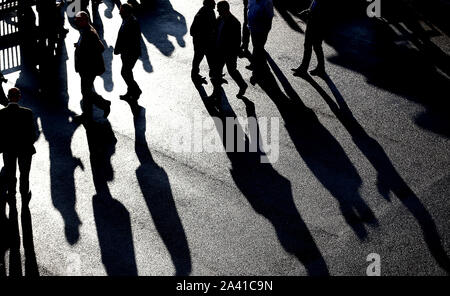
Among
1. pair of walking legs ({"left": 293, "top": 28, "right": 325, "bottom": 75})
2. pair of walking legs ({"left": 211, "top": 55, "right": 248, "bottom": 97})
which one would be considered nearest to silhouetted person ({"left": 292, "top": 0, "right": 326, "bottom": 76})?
pair of walking legs ({"left": 293, "top": 28, "right": 325, "bottom": 75})

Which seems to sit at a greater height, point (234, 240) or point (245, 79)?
point (245, 79)

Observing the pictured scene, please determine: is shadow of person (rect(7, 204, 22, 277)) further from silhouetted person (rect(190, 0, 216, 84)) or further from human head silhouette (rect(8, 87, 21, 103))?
silhouetted person (rect(190, 0, 216, 84))

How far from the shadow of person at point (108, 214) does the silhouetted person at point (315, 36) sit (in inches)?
173

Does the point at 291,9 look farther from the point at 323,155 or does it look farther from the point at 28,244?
the point at 28,244

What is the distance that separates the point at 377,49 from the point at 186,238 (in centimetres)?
763

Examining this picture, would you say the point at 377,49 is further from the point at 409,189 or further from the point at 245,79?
the point at 409,189

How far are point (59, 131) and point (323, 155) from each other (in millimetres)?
Answer: 4637

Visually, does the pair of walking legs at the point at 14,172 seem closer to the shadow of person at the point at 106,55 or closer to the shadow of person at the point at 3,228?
the shadow of person at the point at 3,228

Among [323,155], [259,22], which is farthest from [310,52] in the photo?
[323,155]

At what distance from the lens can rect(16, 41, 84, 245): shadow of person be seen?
24.0ft

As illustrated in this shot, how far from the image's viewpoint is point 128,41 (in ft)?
29.9

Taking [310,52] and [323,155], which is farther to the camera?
[310,52]

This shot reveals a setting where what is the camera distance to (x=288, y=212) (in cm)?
739

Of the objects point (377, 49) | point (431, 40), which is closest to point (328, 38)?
point (377, 49)
